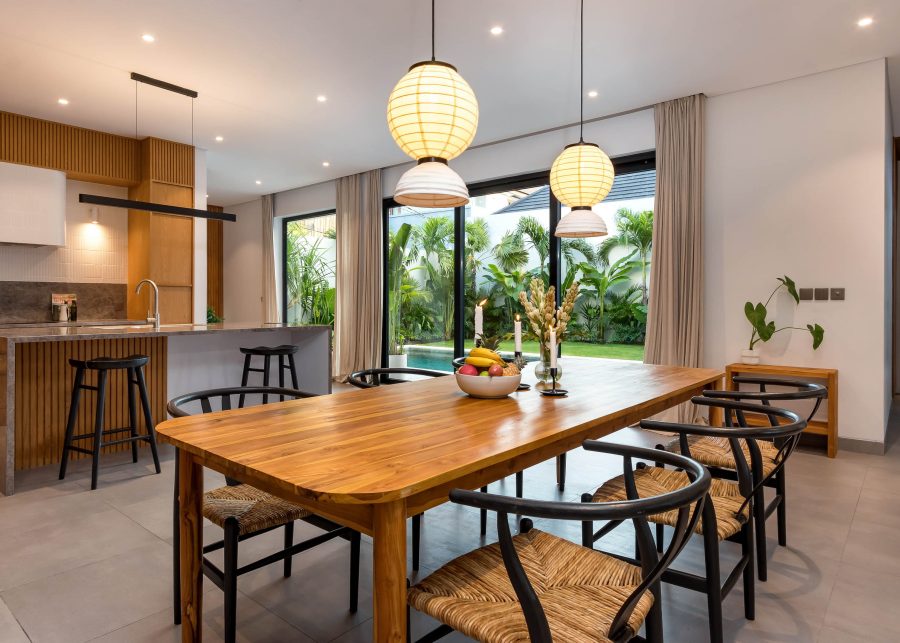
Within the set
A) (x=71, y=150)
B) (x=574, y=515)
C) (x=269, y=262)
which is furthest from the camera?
(x=269, y=262)

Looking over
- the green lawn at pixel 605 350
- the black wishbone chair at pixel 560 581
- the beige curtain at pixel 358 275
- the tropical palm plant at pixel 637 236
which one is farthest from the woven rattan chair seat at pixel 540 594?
the beige curtain at pixel 358 275

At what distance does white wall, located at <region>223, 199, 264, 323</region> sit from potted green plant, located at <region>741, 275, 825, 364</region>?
713 centimetres

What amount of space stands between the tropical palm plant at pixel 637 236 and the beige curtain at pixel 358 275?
3.14 meters

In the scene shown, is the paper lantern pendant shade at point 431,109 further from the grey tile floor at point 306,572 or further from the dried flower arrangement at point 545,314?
the grey tile floor at point 306,572

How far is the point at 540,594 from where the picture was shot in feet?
4.12

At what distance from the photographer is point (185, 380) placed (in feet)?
14.0

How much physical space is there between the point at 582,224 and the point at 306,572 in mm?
2070

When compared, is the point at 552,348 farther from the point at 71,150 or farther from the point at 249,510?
the point at 71,150

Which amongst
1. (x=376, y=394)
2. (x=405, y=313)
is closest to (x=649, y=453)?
(x=376, y=394)

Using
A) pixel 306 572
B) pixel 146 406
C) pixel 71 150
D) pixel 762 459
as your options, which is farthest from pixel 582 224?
pixel 71 150

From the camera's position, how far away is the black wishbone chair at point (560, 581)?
1.01m

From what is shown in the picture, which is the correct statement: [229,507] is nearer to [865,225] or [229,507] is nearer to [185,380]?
[185,380]

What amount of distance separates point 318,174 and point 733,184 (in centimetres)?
527

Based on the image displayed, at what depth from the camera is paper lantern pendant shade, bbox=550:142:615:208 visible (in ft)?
9.01
